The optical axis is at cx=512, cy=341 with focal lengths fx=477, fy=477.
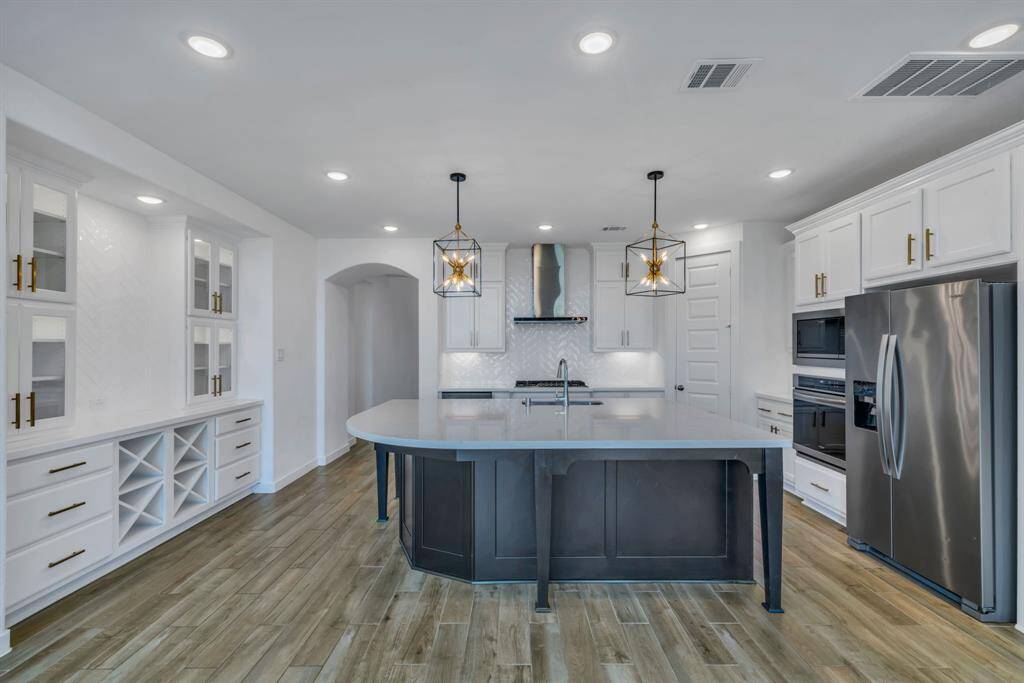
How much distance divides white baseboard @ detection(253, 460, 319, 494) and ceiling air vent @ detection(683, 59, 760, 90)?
452 cm

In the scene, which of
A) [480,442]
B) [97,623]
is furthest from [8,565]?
[480,442]

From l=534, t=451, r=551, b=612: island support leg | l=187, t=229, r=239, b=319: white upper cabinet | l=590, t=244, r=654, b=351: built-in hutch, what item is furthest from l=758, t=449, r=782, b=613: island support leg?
l=187, t=229, r=239, b=319: white upper cabinet

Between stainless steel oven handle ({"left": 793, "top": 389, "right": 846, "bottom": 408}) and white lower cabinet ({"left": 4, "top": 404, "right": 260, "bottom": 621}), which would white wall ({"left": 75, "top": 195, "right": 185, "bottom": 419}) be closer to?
white lower cabinet ({"left": 4, "top": 404, "right": 260, "bottom": 621})

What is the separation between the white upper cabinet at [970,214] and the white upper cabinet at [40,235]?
4.91 m

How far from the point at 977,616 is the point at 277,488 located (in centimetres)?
496

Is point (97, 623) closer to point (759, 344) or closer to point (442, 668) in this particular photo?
point (442, 668)

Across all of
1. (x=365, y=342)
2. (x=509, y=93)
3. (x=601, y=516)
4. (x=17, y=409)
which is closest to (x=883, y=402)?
(x=601, y=516)

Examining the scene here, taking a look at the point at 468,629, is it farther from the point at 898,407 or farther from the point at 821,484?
the point at 821,484

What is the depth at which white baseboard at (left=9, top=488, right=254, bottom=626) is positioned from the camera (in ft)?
7.57

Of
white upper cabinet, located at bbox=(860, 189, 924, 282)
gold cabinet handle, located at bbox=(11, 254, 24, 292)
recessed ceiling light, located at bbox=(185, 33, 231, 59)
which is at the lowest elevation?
gold cabinet handle, located at bbox=(11, 254, 24, 292)

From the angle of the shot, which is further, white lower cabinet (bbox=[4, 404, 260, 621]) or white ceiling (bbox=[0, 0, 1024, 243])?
white lower cabinet (bbox=[4, 404, 260, 621])

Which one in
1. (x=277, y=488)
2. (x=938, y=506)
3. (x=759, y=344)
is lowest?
(x=277, y=488)

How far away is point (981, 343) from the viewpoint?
2316mm

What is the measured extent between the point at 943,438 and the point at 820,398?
108 centimetres
